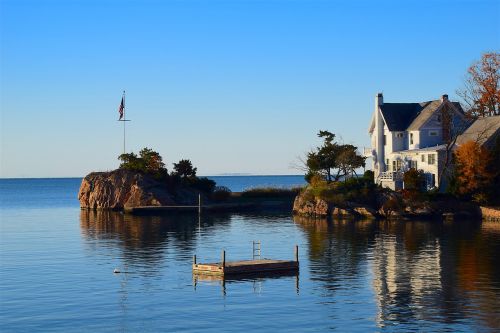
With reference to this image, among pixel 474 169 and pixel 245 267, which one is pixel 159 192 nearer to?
pixel 474 169

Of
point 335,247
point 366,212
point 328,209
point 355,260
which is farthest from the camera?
point 328,209

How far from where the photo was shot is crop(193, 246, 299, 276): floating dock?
53.9 metres

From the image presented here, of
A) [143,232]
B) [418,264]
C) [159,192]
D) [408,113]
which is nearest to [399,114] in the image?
[408,113]

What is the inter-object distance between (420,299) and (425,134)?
2677 inches

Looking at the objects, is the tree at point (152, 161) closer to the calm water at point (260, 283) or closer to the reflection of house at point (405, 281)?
the calm water at point (260, 283)

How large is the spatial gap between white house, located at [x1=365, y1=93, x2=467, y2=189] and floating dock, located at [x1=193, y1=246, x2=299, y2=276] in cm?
5413

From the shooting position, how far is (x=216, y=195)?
134375 millimetres

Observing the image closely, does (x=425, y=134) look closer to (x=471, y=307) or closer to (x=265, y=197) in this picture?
(x=265, y=197)

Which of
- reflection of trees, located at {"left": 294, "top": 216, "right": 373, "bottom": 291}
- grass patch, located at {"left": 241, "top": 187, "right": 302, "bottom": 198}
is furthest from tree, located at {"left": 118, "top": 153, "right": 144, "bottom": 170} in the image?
reflection of trees, located at {"left": 294, "top": 216, "right": 373, "bottom": 291}

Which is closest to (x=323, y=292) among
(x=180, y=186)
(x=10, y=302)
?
(x=10, y=302)

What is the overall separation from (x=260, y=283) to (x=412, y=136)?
66190 millimetres

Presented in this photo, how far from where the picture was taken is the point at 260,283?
51.5 metres

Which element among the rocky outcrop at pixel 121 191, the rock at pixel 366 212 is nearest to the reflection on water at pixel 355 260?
the rock at pixel 366 212

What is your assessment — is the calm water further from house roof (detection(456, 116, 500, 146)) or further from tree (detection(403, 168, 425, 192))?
house roof (detection(456, 116, 500, 146))
